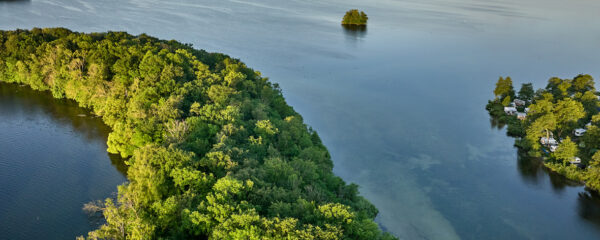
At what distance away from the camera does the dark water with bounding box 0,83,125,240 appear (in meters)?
26.2

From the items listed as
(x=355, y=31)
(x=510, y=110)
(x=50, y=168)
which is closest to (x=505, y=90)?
(x=510, y=110)

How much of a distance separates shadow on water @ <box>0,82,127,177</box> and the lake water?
93cm

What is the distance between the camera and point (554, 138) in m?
41.2

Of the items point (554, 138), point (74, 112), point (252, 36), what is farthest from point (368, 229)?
point (252, 36)

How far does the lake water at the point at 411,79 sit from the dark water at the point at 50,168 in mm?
455

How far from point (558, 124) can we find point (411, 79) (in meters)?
23.9

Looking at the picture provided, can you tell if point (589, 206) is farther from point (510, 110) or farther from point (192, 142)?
point (192, 142)

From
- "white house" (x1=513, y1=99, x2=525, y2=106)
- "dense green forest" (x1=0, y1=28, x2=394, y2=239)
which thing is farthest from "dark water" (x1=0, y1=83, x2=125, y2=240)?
"white house" (x1=513, y1=99, x2=525, y2=106)

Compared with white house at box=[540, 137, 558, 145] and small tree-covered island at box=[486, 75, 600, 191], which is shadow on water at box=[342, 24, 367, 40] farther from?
white house at box=[540, 137, 558, 145]

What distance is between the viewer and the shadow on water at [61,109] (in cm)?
3968

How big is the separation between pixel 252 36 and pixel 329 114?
124 ft

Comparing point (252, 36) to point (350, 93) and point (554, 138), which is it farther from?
point (554, 138)

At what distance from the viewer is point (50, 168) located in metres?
32.5

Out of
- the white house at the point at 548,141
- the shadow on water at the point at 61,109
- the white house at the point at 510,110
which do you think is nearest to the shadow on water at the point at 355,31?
the white house at the point at 510,110
